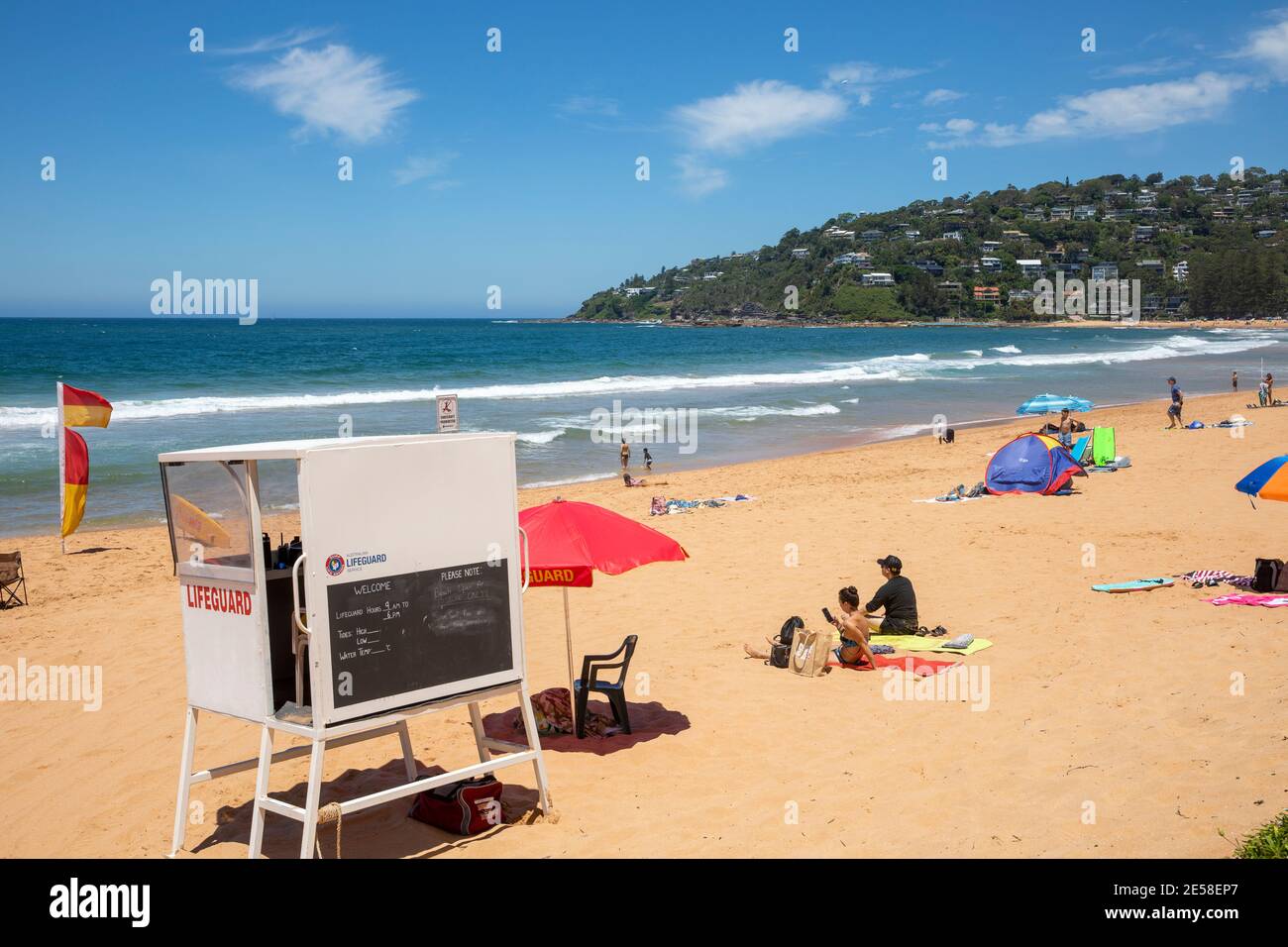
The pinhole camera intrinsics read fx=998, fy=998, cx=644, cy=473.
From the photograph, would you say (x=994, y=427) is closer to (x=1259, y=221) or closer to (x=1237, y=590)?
(x=1237, y=590)

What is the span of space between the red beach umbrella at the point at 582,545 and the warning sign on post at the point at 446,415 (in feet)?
2.76

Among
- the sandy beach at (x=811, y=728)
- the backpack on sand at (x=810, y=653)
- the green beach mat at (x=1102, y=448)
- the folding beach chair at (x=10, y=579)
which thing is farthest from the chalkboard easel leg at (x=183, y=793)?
the green beach mat at (x=1102, y=448)

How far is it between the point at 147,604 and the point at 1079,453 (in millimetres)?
16583

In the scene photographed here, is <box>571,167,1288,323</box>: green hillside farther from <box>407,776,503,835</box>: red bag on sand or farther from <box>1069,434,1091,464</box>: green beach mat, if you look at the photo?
<box>407,776,503,835</box>: red bag on sand

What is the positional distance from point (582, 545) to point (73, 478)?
1129cm

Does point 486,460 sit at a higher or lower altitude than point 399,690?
higher

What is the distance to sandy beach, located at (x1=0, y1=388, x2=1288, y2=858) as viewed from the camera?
5477 millimetres

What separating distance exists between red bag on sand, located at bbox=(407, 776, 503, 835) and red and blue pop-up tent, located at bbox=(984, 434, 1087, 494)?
44.1 ft

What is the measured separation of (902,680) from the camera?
824 cm

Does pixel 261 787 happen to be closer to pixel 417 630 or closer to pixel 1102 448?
pixel 417 630

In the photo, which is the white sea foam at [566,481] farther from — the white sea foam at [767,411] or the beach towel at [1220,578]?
the beach towel at [1220,578]

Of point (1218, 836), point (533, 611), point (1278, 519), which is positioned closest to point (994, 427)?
point (1278, 519)

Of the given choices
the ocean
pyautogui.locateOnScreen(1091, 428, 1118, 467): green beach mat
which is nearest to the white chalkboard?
the ocean

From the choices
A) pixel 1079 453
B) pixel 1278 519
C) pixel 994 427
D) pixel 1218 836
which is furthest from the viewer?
pixel 994 427
